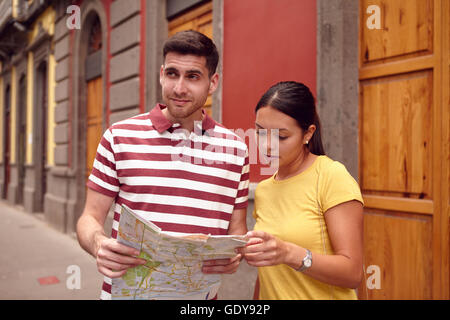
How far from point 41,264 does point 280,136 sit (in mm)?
5864

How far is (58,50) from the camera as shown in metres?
9.30

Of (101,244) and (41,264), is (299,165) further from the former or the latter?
(41,264)

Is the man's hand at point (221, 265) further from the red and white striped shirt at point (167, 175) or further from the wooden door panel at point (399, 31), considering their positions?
the wooden door panel at point (399, 31)

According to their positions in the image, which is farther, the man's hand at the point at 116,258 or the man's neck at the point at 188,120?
the man's neck at the point at 188,120

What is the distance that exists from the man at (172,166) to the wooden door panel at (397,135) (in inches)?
63.3

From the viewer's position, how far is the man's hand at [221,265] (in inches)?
61.6

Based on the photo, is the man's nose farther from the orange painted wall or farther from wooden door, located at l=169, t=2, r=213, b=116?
wooden door, located at l=169, t=2, r=213, b=116

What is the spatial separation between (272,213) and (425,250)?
158cm

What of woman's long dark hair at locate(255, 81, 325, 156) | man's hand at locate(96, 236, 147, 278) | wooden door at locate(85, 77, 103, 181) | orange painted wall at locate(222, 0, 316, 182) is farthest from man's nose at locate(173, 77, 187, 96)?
wooden door at locate(85, 77, 103, 181)

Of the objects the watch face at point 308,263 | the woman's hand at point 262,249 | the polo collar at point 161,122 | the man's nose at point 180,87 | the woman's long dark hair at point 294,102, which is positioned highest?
the man's nose at point 180,87

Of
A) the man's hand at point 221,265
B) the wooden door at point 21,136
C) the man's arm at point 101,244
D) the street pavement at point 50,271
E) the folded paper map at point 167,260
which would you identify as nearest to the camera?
the folded paper map at point 167,260

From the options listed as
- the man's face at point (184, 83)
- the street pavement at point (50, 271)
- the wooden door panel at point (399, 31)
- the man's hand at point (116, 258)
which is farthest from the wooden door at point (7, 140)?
the man's hand at point (116, 258)

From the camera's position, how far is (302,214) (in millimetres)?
1632

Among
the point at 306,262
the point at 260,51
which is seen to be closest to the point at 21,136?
the point at 260,51
